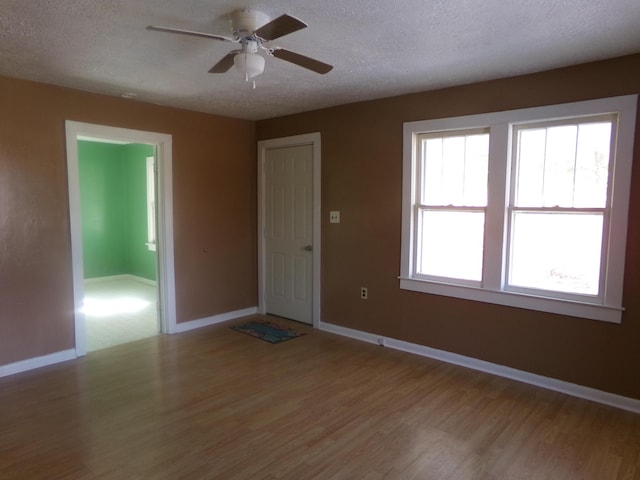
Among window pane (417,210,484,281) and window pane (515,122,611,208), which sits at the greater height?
window pane (515,122,611,208)

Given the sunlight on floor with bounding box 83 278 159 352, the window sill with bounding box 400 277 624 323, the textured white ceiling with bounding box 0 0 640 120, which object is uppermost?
the textured white ceiling with bounding box 0 0 640 120

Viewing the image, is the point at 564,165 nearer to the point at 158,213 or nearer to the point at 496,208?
the point at 496,208

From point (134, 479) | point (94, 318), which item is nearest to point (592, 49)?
point (134, 479)

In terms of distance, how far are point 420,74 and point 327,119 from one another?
1413 mm

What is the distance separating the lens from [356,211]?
435 centimetres

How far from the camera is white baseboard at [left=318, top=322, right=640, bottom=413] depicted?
118 inches

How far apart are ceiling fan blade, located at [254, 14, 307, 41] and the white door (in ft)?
8.78

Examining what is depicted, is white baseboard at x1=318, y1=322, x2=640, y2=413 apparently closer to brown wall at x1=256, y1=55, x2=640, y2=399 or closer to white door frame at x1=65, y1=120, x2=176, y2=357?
brown wall at x1=256, y1=55, x2=640, y2=399

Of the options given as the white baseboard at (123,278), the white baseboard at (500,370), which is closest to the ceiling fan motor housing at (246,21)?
the white baseboard at (500,370)

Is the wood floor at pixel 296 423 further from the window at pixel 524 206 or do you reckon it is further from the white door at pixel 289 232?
the white door at pixel 289 232

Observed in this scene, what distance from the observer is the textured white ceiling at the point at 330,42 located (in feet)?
7.02

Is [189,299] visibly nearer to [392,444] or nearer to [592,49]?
[392,444]

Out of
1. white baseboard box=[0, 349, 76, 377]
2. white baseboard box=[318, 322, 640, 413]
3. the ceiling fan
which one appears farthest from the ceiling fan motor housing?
white baseboard box=[0, 349, 76, 377]

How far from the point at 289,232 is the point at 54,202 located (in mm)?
2372
